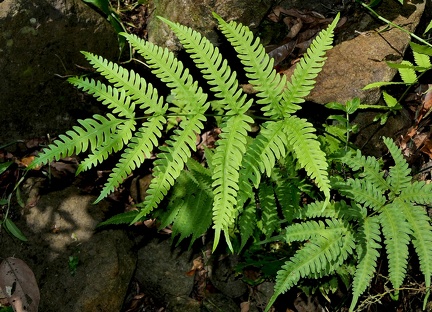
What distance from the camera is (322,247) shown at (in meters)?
3.26

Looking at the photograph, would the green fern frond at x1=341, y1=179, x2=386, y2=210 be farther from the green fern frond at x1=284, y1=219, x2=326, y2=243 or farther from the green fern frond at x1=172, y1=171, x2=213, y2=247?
the green fern frond at x1=172, y1=171, x2=213, y2=247

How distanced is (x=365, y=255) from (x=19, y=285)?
10.6 feet

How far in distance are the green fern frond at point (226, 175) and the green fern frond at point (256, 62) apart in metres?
0.31

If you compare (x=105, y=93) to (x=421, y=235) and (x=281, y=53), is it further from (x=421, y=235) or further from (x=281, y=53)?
(x=421, y=235)

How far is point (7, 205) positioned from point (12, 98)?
112 centimetres

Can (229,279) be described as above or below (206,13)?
below

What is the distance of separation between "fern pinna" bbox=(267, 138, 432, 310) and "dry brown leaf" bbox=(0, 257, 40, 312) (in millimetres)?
2480

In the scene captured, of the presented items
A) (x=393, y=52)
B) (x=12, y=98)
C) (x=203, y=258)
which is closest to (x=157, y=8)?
(x=12, y=98)

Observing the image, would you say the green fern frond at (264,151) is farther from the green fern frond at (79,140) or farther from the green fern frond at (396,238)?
the green fern frond at (396,238)

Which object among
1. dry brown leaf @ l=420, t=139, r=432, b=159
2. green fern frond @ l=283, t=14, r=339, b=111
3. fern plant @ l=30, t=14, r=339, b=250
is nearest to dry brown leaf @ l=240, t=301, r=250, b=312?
fern plant @ l=30, t=14, r=339, b=250

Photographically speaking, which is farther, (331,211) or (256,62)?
(331,211)

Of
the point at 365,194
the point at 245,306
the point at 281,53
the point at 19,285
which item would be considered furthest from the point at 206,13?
the point at 19,285

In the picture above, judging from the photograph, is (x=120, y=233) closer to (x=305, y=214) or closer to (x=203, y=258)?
(x=203, y=258)

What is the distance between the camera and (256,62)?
2846 millimetres
